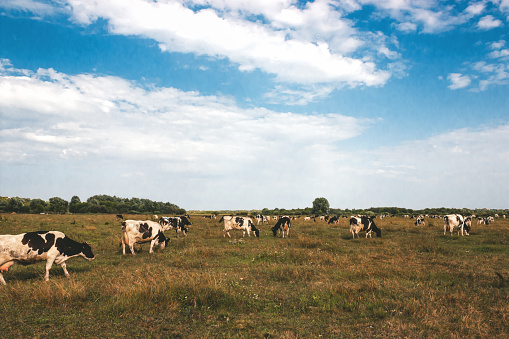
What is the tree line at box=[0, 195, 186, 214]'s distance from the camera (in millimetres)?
84325

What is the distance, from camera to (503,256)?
15.2 meters

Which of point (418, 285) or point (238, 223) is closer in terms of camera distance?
point (418, 285)

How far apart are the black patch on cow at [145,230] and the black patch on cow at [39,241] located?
552 cm

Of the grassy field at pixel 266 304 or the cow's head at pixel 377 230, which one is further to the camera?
the cow's head at pixel 377 230

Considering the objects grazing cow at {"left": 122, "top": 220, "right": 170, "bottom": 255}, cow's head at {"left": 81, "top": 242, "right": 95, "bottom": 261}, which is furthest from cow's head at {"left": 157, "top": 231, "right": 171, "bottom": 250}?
cow's head at {"left": 81, "top": 242, "right": 95, "bottom": 261}

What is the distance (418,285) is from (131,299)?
351 inches

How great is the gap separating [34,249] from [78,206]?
323 feet

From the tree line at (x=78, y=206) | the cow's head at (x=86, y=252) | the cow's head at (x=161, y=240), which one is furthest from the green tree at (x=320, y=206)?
the cow's head at (x=86, y=252)

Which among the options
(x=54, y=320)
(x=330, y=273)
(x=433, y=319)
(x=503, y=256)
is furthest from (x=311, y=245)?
(x=54, y=320)

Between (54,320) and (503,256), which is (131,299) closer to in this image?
(54,320)

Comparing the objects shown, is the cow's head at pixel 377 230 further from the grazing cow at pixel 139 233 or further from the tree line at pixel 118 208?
the tree line at pixel 118 208

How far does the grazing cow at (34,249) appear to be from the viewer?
9.55m

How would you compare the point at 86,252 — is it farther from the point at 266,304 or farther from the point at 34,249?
the point at 266,304

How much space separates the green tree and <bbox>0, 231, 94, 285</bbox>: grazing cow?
107675mm
